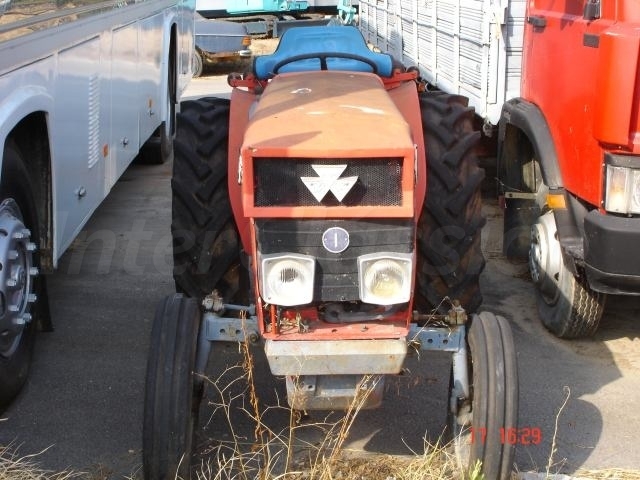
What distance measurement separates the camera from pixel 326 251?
3221 millimetres

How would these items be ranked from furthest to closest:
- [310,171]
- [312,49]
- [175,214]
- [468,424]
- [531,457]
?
[312,49]
[175,214]
[531,457]
[468,424]
[310,171]

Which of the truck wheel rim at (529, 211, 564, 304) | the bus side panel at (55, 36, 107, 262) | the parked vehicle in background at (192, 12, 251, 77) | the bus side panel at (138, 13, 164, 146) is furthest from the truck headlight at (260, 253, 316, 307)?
the parked vehicle in background at (192, 12, 251, 77)

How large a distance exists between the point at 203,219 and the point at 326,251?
1139mm

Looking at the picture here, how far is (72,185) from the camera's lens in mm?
5184

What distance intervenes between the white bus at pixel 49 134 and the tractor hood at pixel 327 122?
109cm

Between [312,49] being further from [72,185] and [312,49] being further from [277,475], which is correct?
[277,475]

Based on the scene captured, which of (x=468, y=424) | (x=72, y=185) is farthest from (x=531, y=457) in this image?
(x=72, y=185)

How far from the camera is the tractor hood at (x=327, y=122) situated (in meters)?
3.14

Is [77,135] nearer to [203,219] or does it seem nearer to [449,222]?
[203,219]

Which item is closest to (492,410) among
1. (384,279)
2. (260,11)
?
(384,279)

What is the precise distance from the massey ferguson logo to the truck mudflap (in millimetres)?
1501

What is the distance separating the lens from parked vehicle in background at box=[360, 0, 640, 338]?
13.5ft

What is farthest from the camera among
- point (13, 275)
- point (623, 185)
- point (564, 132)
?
point (564, 132)

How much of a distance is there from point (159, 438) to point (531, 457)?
1.52 m
